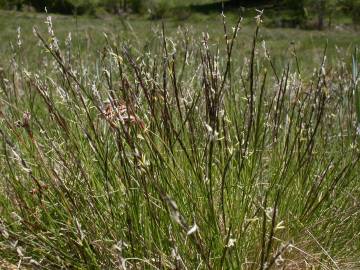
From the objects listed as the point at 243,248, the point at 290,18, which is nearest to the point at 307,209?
the point at 243,248

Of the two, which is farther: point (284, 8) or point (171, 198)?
point (284, 8)

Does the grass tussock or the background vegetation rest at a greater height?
the grass tussock

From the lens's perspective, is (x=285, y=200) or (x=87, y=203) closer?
(x=87, y=203)

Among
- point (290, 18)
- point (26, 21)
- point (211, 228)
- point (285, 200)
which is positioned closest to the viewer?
point (211, 228)

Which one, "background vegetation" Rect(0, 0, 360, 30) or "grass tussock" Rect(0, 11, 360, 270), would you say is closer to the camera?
"grass tussock" Rect(0, 11, 360, 270)

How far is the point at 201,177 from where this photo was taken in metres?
1.68

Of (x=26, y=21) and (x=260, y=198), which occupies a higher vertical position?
(x=260, y=198)

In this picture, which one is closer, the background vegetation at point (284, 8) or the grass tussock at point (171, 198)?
the grass tussock at point (171, 198)

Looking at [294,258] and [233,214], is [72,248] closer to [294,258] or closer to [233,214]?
[233,214]

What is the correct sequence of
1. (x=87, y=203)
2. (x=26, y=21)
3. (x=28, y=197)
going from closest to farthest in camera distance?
(x=87, y=203) < (x=28, y=197) < (x=26, y=21)

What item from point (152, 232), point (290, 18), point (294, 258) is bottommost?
point (290, 18)

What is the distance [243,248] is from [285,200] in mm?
264

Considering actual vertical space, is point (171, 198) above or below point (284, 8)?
above

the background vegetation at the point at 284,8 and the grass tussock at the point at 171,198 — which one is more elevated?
the grass tussock at the point at 171,198
